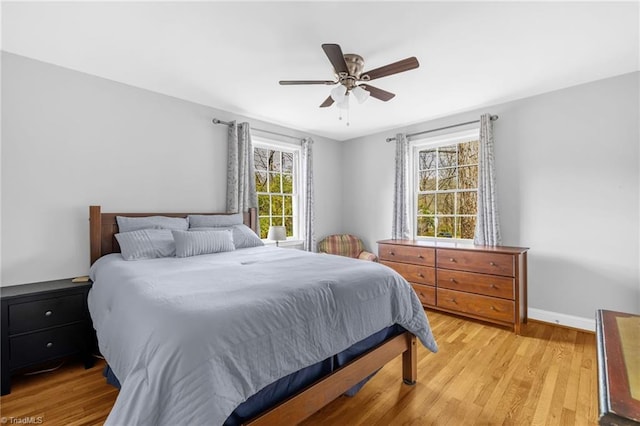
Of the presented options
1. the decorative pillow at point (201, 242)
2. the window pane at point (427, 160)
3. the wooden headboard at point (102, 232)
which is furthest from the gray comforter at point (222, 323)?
the window pane at point (427, 160)

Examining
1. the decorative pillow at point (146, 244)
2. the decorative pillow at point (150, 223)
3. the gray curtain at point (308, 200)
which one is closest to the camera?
the decorative pillow at point (146, 244)

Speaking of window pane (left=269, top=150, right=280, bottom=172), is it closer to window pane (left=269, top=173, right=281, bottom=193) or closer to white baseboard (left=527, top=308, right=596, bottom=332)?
window pane (left=269, top=173, right=281, bottom=193)

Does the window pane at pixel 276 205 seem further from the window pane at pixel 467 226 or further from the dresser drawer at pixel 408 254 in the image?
the window pane at pixel 467 226

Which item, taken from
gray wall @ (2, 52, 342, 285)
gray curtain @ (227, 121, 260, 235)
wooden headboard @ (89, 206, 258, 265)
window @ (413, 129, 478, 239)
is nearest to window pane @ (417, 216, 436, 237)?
window @ (413, 129, 478, 239)

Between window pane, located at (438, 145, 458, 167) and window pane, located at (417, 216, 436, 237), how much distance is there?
79cm

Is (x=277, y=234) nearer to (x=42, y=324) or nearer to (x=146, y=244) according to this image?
(x=146, y=244)

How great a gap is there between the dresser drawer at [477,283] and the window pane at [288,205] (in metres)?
2.30

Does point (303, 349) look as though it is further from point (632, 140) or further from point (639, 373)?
point (632, 140)

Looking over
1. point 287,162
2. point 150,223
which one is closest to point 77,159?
point 150,223

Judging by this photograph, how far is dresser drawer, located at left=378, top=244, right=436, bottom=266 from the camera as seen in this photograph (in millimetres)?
3502

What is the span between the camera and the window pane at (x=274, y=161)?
14.2 ft

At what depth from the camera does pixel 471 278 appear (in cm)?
317

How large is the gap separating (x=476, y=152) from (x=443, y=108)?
2.41 ft

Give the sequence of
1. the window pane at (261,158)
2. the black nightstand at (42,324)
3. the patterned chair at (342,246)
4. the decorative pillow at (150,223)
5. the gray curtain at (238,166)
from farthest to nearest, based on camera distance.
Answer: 1. the patterned chair at (342,246)
2. the window pane at (261,158)
3. the gray curtain at (238,166)
4. the decorative pillow at (150,223)
5. the black nightstand at (42,324)
